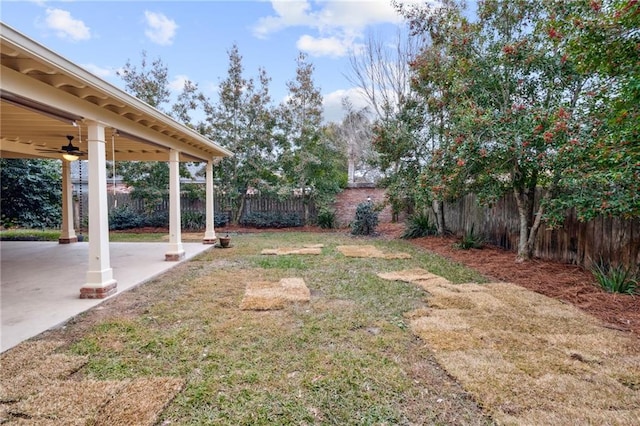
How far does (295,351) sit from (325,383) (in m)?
0.55

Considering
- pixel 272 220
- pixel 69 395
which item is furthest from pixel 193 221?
pixel 69 395

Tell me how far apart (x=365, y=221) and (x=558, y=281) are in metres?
6.44

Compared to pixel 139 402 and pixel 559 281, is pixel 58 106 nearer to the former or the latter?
pixel 139 402

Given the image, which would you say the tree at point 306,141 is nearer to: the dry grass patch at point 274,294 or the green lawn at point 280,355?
the dry grass patch at point 274,294

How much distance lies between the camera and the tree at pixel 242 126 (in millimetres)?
12625

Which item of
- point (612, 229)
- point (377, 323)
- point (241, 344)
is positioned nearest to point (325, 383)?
point (241, 344)

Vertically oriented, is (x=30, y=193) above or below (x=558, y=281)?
above

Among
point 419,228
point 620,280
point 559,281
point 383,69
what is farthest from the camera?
point 383,69

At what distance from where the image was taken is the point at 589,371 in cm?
252

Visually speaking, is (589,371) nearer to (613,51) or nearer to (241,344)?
(241,344)

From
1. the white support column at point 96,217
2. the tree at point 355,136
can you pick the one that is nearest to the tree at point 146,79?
the white support column at point 96,217

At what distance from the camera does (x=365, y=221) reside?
11.1 meters

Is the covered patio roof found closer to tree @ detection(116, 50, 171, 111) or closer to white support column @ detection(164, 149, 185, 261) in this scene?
white support column @ detection(164, 149, 185, 261)

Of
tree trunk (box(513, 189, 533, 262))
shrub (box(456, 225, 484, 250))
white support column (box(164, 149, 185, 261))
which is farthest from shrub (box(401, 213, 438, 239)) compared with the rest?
white support column (box(164, 149, 185, 261))
